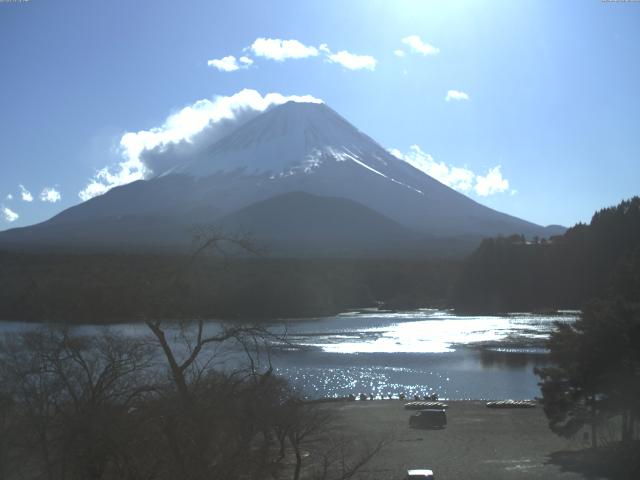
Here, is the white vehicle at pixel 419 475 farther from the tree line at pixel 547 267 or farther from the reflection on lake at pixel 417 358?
the tree line at pixel 547 267

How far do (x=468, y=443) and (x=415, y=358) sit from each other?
1405cm

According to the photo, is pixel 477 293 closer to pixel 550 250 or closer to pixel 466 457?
pixel 550 250

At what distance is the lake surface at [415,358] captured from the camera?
1977 centimetres

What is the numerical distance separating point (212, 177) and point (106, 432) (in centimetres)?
9029

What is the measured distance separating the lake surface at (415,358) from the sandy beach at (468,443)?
1.75m

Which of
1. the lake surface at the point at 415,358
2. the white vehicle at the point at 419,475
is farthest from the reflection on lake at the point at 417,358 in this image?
the white vehicle at the point at 419,475

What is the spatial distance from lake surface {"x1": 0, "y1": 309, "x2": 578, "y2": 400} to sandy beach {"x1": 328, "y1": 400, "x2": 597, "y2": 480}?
1.75 m

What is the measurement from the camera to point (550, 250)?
50.7m

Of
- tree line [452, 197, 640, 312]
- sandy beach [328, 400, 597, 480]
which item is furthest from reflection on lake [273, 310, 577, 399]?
tree line [452, 197, 640, 312]

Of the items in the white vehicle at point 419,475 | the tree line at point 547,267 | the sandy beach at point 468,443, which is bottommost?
the sandy beach at point 468,443

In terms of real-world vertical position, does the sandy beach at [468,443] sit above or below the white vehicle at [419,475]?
below

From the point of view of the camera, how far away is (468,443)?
39.9 feet

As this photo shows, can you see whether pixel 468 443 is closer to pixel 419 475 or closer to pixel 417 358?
pixel 419 475

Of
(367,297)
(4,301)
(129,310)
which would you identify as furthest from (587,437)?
(367,297)
